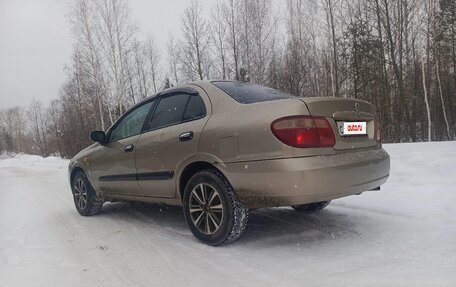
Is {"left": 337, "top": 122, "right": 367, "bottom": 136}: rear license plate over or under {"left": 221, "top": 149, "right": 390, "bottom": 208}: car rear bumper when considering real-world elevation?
over

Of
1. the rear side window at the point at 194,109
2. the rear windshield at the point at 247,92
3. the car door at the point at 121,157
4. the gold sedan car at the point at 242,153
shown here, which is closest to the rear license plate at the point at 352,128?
the gold sedan car at the point at 242,153

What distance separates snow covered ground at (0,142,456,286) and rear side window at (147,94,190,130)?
1.16 meters

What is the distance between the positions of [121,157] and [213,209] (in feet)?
5.62

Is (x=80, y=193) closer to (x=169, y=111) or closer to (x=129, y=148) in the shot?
(x=129, y=148)

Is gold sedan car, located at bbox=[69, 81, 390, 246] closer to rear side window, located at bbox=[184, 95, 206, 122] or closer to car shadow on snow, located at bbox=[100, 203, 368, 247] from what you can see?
rear side window, located at bbox=[184, 95, 206, 122]

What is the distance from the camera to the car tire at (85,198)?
17.3ft

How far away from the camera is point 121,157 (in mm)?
4582

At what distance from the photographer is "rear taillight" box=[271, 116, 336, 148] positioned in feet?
9.59

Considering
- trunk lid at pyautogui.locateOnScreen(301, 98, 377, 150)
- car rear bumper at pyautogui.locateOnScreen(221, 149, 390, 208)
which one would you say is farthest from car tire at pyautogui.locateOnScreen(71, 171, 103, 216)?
trunk lid at pyautogui.locateOnScreen(301, 98, 377, 150)

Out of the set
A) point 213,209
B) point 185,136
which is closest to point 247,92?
point 185,136

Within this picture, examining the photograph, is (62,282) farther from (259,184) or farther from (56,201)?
(56,201)

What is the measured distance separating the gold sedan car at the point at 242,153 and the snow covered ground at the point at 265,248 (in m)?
0.35

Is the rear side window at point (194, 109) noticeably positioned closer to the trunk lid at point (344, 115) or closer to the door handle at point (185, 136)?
the door handle at point (185, 136)

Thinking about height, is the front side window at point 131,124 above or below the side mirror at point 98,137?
above
